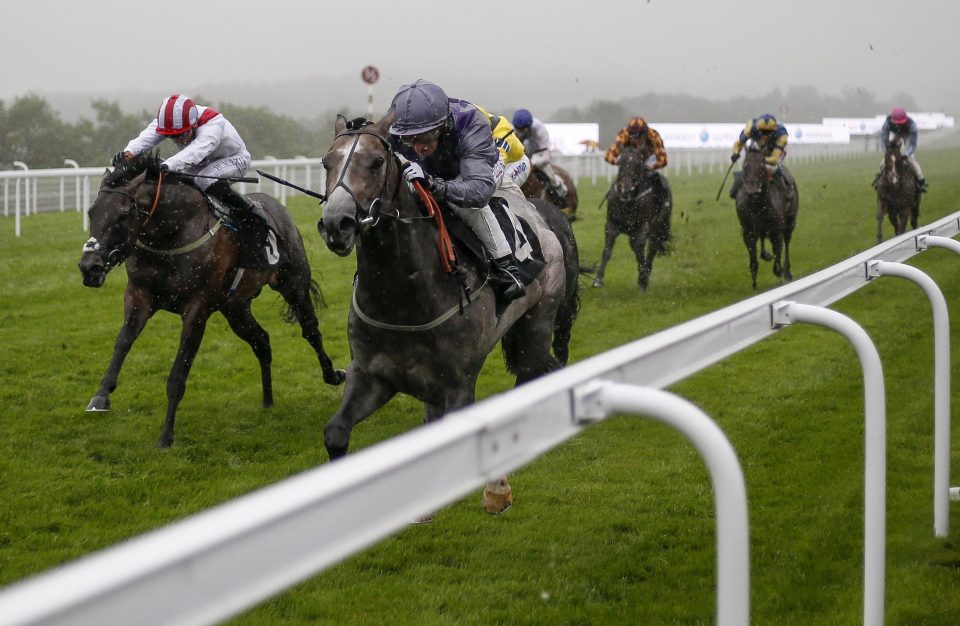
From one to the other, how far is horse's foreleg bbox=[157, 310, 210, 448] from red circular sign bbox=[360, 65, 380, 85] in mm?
10870

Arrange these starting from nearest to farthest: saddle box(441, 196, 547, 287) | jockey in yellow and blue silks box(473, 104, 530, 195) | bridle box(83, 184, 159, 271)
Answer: saddle box(441, 196, 547, 287) → jockey in yellow and blue silks box(473, 104, 530, 195) → bridle box(83, 184, 159, 271)

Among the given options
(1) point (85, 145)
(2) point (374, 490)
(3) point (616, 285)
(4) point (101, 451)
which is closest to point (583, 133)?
(1) point (85, 145)

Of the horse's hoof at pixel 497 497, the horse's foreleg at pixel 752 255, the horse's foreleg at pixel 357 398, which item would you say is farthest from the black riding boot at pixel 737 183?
the horse's foreleg at pixel 357 398

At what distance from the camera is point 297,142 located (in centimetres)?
1941

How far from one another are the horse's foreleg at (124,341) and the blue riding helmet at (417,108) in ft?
8.11

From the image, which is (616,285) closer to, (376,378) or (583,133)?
(376,378)

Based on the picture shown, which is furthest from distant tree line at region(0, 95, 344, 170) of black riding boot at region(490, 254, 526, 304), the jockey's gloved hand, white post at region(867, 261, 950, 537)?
white post at region(867, 261, 950, 537)

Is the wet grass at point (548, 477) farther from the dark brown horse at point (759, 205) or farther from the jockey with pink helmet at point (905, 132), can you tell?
the jockey with pink helmet at point (905, 132)

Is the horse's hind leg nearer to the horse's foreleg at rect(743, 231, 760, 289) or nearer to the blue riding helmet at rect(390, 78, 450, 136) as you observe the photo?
the blue riding helmet at rect(390, 78, 450, 136)

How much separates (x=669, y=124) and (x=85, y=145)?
26925 mm

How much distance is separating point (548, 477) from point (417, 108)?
5.80 ft

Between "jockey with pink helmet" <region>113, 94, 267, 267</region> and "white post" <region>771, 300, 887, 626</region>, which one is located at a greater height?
"jockey with pink helmet" <region>113, 94, 267, 267</region>

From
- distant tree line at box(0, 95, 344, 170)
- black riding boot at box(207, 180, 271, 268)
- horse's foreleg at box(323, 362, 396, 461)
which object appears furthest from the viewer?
distant tree line at box(0, 95, 344, 170)

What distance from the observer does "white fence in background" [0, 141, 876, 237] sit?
13.0 metres
